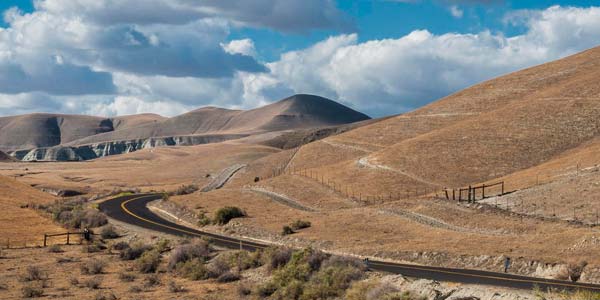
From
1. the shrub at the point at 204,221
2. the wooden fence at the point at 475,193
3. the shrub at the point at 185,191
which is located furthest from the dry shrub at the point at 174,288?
the shrub at the point at 185,191

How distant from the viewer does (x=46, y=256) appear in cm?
4425

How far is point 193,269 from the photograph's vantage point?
3612cm

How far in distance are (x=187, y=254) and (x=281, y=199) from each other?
35729mm

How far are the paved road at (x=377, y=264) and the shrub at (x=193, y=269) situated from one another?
6.38m

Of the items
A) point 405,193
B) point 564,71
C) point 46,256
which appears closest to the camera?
point 46,256

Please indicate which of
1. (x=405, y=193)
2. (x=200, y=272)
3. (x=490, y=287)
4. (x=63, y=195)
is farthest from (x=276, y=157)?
(x=490, y=287)

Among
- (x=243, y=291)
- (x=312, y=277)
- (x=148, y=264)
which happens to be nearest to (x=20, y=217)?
(x=148, y=264)

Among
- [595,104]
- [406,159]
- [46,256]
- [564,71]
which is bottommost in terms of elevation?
[46,256]

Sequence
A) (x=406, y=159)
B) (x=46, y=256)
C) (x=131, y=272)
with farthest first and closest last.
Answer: (x=406, y=159) < (x=46, y=256) < (x=131, y=272)

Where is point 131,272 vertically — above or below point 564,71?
below

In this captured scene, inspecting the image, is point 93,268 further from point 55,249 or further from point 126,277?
point 55,249

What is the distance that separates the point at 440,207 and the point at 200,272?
2687 cm

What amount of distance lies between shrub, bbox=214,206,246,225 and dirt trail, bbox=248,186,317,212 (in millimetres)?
9783

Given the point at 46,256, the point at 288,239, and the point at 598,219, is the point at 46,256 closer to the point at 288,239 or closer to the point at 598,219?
the point at 288,239
